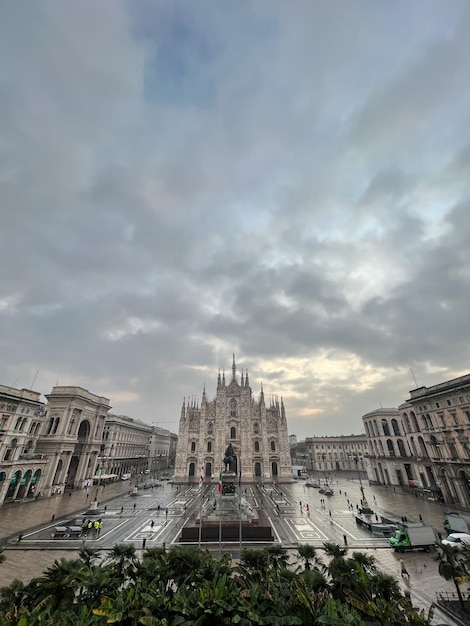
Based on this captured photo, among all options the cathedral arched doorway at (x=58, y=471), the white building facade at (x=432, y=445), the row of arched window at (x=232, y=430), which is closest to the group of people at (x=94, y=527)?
the cathedral arched doorway at (x=58, y=471)

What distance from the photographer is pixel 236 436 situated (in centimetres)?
7825

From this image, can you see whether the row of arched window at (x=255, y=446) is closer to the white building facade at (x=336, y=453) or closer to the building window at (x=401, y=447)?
the building window at (x=401, y=447)

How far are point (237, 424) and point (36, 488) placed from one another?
45889mm

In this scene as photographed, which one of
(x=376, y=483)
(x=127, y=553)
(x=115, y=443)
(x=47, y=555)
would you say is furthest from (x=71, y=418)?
(x=376, y=483)

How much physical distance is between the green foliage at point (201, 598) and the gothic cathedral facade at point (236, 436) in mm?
66606

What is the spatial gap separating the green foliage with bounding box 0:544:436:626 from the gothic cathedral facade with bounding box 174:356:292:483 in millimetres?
66606

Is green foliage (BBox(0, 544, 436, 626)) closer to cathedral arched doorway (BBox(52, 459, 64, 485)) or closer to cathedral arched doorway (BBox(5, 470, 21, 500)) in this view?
cathedral arched doorway (BBox(5, 470, 21, 500))

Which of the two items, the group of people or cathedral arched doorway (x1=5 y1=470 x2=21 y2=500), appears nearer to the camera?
the group of people

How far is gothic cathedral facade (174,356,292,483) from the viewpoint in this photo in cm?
7419

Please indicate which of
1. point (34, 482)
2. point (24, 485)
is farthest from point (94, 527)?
point (34, 482)

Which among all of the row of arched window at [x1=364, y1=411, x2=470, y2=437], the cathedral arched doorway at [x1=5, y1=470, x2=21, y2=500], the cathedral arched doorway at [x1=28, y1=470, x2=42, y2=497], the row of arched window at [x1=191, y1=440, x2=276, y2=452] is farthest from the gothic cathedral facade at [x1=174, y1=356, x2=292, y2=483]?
the cathedral arched doorway at [x1=5, y1=470, x2=21, y2=500]

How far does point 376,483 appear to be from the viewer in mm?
64625

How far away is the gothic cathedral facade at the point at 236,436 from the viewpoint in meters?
74.2

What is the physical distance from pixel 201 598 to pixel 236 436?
74088 mm
